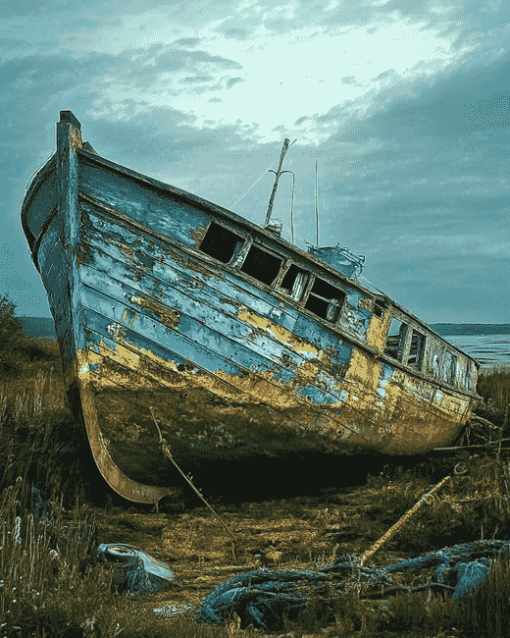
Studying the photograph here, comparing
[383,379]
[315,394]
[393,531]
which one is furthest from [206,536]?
[383,379]

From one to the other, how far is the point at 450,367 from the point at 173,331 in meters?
5.48

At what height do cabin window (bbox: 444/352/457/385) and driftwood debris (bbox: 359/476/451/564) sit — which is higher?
cabin window (bbox: 444/352/457/385)

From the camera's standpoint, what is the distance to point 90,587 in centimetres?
344

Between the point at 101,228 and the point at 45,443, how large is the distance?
9.24 feet

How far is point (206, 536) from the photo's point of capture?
17.7ft

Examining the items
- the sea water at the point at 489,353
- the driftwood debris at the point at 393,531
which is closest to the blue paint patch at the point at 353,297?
the driftwood debris at the point at 393,531

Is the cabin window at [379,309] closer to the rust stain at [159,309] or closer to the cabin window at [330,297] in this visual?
the cabin window at [330,297]

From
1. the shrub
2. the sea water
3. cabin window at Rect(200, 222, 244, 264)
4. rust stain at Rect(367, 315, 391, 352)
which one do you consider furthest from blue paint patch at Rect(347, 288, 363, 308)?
the sea water

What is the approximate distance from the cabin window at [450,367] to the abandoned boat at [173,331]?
9.55ft

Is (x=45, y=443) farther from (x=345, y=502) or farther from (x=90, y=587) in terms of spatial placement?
(x=345, y=502)

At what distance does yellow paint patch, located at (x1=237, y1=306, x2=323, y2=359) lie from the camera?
581cm

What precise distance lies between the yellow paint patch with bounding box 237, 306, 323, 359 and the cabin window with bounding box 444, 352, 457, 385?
3.53m

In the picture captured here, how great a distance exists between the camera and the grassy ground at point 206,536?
9.68 ft

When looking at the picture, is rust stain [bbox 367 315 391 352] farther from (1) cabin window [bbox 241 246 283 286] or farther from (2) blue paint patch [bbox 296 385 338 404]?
(1) cabin window [bbox 241 246 283 286]
